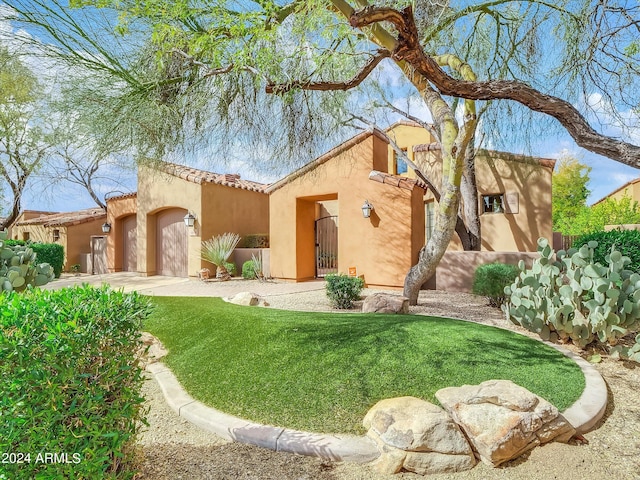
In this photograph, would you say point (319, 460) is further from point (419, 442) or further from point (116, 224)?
point (116, 224)

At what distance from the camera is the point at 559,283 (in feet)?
17.0

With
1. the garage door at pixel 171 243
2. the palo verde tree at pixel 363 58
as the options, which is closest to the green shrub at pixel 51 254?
the garage door at pixel 171 243

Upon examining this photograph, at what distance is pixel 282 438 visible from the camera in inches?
110

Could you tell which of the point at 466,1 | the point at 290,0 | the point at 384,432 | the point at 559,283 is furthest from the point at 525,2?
the point at 384,432

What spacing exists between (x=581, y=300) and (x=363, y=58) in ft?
16.3

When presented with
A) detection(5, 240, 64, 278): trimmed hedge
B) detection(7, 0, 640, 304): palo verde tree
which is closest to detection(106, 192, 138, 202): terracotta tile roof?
detection(5, 240, 64, 278): trimmed hedge

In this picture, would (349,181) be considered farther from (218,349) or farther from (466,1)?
(218,349)

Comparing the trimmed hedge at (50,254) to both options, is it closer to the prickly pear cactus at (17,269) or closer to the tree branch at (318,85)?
the prickly pear cactus at (17,269)

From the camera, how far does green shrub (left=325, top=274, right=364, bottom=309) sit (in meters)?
7.63

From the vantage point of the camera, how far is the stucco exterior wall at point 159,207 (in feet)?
45.8

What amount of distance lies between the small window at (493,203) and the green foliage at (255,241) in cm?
871

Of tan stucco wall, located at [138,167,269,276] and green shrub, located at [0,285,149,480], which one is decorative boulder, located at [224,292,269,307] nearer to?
green shrub, located at [0,285,149,480]

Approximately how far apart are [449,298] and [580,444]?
20.3 feet

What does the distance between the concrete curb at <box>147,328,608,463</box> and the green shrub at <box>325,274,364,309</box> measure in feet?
13.8
